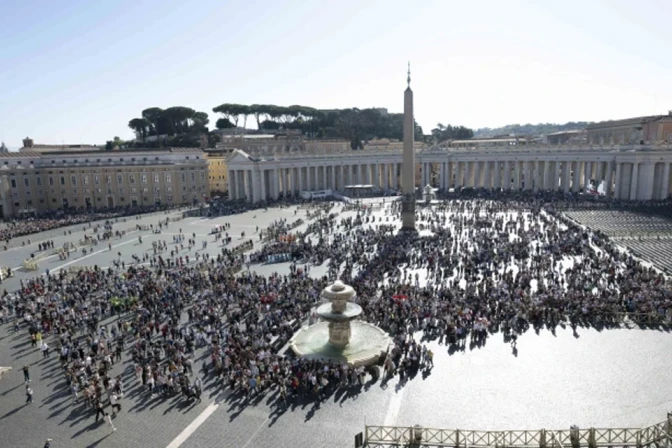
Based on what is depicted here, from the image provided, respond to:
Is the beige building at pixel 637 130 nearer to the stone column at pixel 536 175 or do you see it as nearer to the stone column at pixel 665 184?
the stone column at pixel 665 184

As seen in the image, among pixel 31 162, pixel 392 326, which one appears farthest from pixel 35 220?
pixel 392 326

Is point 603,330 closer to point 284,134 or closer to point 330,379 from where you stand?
point 330,379

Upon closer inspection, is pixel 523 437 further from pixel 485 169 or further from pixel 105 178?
pixel 485 169

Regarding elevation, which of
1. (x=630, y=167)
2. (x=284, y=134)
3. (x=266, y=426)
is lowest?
(x=266, y=426)

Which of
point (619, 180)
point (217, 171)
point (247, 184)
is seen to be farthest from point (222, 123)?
point (619, 180)

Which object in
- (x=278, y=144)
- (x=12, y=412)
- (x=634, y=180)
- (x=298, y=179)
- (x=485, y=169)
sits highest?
(x=278, y=144)

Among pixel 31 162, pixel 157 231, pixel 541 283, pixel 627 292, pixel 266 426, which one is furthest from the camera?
pixel 31 162

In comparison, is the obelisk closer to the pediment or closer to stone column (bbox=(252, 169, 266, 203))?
stone column (bbox=(252, 169, 266, 203))
